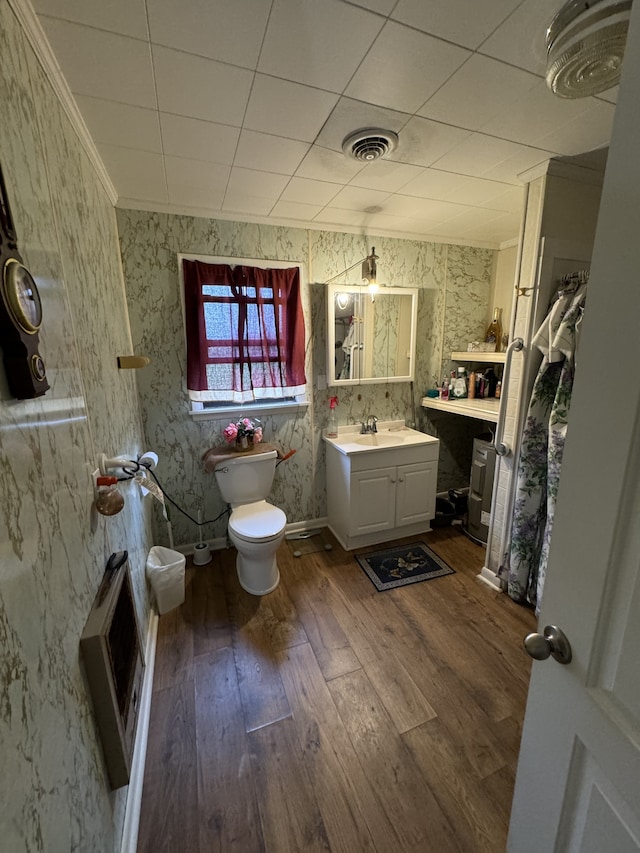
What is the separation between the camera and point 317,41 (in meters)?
0.97

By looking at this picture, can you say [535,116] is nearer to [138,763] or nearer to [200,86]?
[200,86]

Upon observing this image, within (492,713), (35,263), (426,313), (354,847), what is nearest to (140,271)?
(35,263)

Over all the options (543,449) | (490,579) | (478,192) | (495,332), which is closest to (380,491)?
(490,579)

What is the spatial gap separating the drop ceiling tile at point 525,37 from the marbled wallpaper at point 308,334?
1.56 metres

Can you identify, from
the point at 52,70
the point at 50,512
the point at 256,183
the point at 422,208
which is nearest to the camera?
the point at 50,512

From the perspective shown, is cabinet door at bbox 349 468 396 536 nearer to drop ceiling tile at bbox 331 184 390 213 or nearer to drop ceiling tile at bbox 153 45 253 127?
drop ceiling tile at bbox 331 184 390 213

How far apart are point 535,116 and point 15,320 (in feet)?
6.03

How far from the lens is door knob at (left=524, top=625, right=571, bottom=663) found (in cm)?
63

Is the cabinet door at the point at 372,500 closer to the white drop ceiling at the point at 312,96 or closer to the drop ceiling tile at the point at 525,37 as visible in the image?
the white drop ceiling at the point at 312,96

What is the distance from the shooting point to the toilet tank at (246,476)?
2.27 m

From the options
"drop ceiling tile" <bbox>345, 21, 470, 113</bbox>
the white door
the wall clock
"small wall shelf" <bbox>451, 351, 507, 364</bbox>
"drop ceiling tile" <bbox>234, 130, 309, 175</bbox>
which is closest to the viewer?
the white door

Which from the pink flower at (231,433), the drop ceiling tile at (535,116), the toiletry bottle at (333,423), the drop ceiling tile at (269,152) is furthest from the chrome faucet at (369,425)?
the drop ceiling tile at (535,116)

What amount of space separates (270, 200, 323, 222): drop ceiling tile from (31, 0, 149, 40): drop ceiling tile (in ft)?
3.88

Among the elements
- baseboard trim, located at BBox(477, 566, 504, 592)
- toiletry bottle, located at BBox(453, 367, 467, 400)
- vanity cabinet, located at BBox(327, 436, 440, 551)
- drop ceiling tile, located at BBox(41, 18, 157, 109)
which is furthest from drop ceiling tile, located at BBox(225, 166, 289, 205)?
baseboard trim, located at BBox(477, 566, 504, 592)
